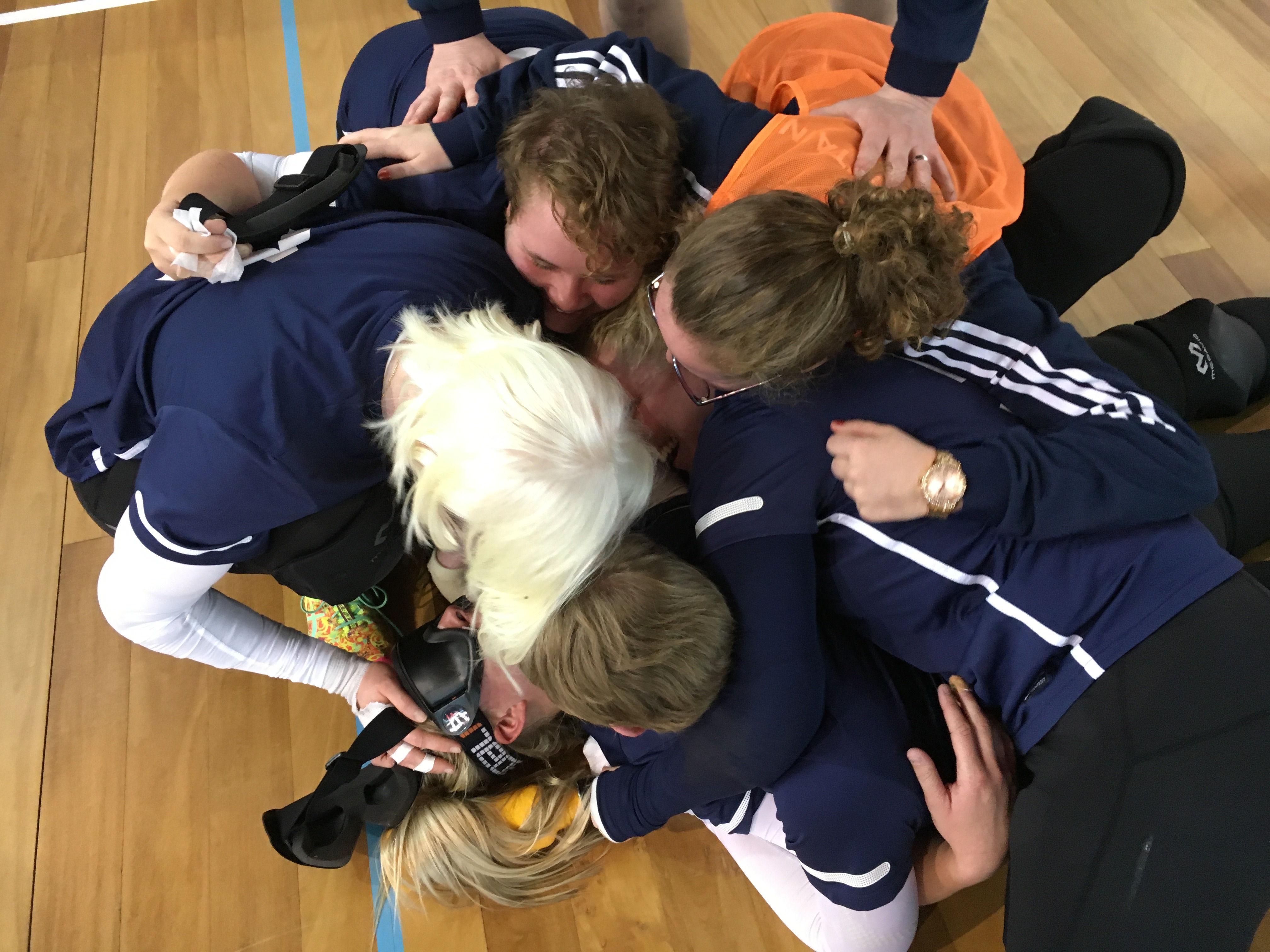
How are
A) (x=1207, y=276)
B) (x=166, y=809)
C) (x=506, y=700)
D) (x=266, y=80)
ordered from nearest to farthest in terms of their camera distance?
(x=506, y=700) → (x=166, y=809) → (x=1207, y=276) → (x=266, y=80)

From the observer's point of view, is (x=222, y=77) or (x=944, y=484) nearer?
(x=944, y=484)

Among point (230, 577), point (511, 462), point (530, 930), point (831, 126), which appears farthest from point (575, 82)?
point (530, 930)

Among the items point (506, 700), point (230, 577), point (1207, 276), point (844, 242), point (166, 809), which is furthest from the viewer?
point (1207, 276)

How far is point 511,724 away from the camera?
109 cm

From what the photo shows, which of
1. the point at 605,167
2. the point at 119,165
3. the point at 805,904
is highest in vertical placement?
the point at 605,167

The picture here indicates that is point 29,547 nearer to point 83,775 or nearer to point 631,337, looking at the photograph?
point 83,775

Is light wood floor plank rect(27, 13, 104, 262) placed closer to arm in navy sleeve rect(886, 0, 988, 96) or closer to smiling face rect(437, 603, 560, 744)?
smiling face rect(437, 603, 560, 744)

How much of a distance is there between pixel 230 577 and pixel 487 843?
2.02 feet

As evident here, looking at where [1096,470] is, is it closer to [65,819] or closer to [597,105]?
[597,105]

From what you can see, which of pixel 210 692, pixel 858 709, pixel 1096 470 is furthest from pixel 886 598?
pixel 210 692

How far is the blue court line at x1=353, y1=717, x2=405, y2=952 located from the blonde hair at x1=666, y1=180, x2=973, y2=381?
2.60 feet

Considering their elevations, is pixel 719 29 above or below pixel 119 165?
above

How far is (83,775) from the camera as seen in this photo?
121cm

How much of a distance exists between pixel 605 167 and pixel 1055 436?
576mm
